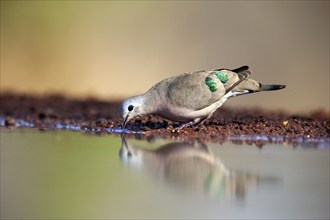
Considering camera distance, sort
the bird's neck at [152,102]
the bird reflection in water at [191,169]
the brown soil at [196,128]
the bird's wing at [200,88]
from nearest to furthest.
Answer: the bird reflection in water at [191,169], the brown soil at [196,128], the bird's wing at [200,88], the bird's neck at [152,102]

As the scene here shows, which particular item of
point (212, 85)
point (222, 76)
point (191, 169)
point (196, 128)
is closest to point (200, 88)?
A: point (212, 85)

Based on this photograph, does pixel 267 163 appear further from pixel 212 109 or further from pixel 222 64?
pixel 222 64

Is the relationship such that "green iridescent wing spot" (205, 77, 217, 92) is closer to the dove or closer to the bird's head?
the dove

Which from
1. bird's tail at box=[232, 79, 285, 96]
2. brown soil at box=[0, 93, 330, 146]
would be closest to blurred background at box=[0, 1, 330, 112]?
brown soil at box=[0, 93, 330, 146]

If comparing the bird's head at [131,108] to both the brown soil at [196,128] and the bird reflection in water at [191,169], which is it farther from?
the bird reflection in water at [191,169]

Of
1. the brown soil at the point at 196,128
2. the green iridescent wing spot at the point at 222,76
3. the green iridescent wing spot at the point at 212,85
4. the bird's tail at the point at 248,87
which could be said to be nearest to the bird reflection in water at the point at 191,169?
the brown soil at the point at 196,128

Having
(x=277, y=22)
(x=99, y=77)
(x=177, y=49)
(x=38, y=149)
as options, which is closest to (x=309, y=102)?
(x=277, y=22)
